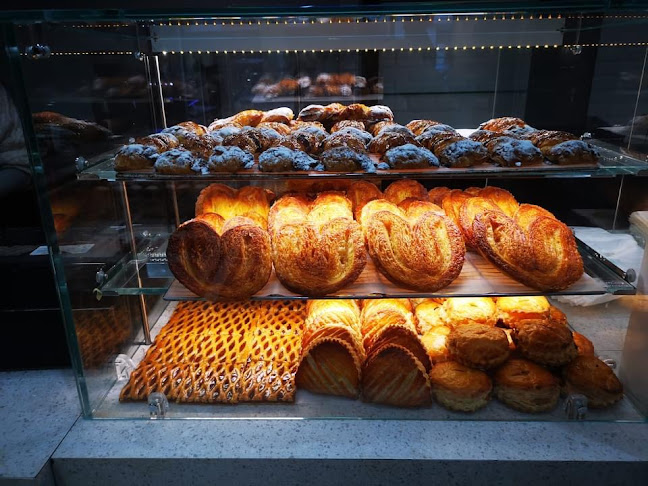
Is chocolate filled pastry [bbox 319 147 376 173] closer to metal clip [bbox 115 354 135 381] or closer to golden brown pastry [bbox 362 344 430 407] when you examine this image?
golden brown pastry [bbox 362 344 430 407]

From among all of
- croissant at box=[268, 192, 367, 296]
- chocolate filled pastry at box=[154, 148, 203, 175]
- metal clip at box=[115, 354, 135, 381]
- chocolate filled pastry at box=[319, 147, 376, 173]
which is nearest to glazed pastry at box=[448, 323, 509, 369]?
croissant at box=[268, 192, 367, 296]

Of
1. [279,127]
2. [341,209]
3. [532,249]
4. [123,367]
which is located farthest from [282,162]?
[123,367]

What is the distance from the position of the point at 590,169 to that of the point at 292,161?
4.09 ft

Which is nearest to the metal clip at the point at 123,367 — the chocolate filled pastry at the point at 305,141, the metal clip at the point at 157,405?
the metal clip at the point at 157,405

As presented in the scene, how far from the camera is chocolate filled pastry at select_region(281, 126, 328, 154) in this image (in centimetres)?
219

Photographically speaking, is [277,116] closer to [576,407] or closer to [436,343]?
[436,343]

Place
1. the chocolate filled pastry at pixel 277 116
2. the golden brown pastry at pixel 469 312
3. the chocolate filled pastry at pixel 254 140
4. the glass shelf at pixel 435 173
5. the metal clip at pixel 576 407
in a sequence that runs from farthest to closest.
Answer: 1. the chocolate filled pastry at pixel 277 116
2. the golden brown pastry at pixel 469 312
3. the chocolate filled pastry at pixel 254 140
4. the metal clip at pixel 576 407
5. the glass shelf at pixel 435 173

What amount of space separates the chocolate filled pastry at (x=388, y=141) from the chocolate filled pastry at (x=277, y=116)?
649 millimetres

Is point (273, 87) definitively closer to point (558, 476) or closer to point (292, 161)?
point (292, 161)

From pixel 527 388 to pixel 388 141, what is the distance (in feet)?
4.29

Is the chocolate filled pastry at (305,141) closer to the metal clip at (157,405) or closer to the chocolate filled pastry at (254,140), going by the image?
the chocolate filled pastry at (254,140)

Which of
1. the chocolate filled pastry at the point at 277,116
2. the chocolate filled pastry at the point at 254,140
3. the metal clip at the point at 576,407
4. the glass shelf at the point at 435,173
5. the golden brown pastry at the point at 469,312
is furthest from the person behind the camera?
the chocolate filled pastry at the point at 277,116

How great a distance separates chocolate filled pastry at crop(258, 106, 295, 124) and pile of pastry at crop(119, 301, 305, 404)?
3.53 feet

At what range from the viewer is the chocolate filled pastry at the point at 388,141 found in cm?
218
